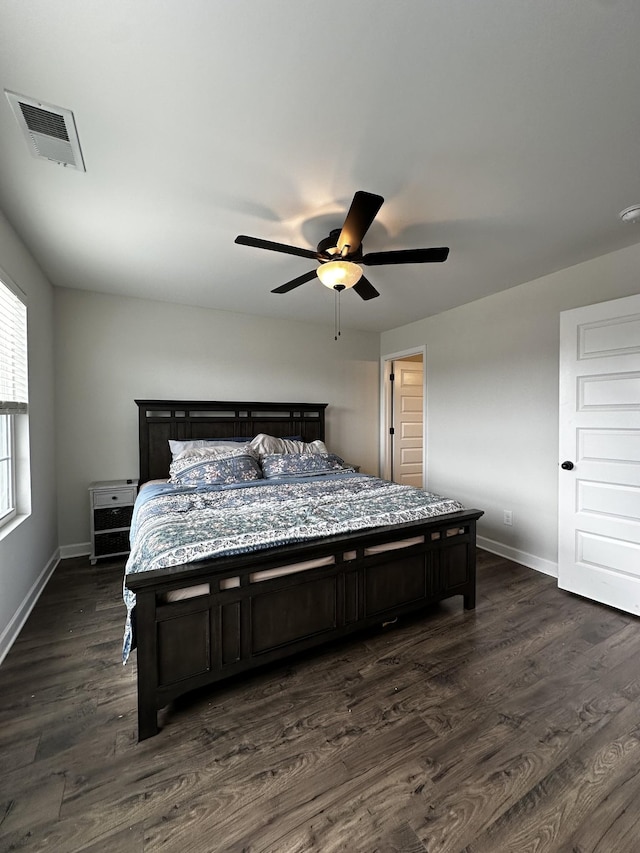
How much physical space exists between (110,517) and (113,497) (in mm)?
186

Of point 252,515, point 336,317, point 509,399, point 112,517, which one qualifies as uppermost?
point 336,317

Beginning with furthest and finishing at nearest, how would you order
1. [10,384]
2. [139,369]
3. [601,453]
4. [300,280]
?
[139,369], [601,453], [300,280], [10,384]

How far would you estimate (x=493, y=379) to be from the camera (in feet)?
11.8

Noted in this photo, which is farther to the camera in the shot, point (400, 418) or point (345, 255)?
point (400, 418)

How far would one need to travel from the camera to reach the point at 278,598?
1840 mm

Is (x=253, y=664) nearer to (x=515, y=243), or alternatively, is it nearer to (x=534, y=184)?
(x=534, y=184)

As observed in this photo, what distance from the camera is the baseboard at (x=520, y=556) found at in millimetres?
3098

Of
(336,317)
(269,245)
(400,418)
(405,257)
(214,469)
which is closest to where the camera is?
(269,245)

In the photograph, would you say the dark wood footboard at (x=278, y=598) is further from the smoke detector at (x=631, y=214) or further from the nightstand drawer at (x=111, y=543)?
the nightstand drawer at (x=111, y=543)

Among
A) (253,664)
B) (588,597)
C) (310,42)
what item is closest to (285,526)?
(253,664)

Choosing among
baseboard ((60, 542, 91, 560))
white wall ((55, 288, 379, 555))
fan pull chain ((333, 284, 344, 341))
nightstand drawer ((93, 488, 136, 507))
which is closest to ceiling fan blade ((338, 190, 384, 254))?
fan pull chain ((333, 284, 344, 341))

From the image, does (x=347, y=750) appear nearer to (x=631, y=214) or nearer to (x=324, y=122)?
(x=324, y=122)

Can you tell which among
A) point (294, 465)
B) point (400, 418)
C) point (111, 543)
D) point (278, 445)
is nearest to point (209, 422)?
point (278, 445)

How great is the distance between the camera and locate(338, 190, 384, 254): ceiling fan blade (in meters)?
1.63
